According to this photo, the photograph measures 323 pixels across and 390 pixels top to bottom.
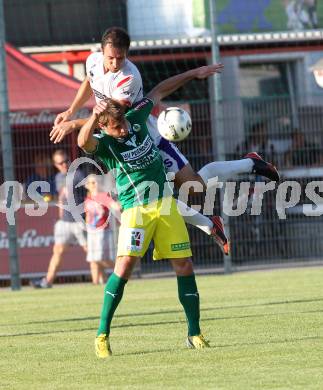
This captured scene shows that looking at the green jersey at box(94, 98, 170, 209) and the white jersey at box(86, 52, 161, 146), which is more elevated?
the white jersey at box(86, 52, 161, 146)

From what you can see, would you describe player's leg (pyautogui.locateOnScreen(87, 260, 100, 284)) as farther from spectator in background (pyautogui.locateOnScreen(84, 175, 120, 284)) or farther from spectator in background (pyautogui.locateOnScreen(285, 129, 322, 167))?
spectator in background (pyautogui.locateOnScreen(285, 129, 322, 167))

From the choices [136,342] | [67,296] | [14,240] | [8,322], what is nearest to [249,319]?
[136,342]

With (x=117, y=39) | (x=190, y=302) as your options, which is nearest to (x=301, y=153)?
(x=190, y=302)

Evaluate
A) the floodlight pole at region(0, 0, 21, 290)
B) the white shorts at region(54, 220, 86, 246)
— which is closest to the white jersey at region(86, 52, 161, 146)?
the floodlight pole at region(0, 0, 21, 290)

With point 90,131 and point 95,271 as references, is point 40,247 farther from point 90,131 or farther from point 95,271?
point 90,131

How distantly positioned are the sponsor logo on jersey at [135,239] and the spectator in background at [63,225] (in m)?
8.96

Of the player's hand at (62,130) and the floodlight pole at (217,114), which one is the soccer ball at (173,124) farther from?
Answer: the floodlight pole at (217,114)

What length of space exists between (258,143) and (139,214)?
399 inches

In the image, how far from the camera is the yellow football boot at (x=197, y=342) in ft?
29.0

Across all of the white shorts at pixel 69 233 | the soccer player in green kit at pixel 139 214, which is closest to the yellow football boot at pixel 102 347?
the soccer player in green kit at pixel 139 214

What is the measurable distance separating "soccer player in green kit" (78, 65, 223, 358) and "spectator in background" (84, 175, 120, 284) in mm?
8800

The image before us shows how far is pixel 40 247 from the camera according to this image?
18391 mm

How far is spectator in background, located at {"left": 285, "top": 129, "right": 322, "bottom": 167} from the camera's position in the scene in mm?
18672

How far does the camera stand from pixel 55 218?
18.4 meters
